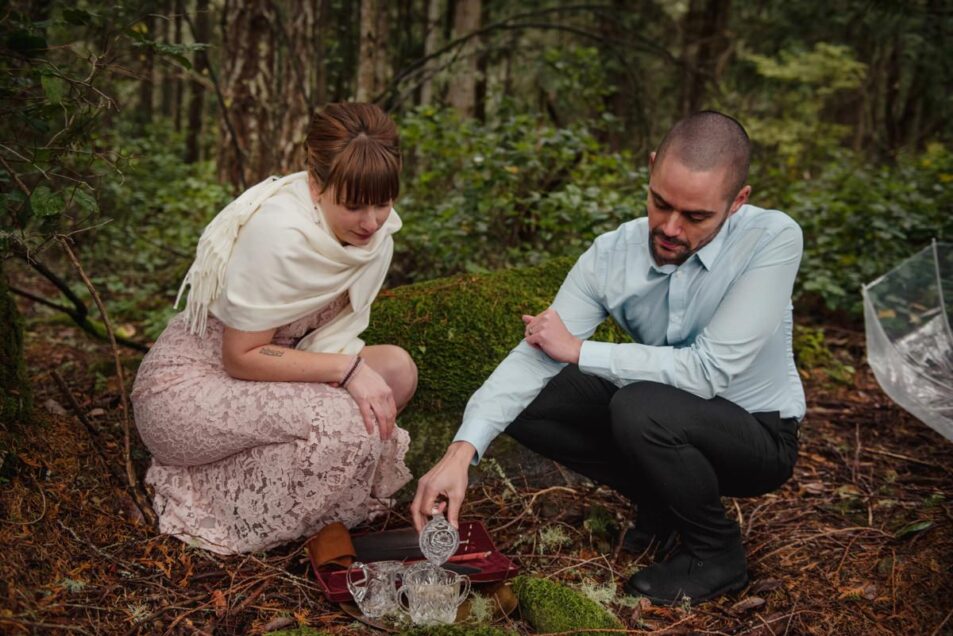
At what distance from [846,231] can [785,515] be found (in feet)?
11.2

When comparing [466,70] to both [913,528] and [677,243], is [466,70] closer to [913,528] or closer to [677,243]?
[677,243]

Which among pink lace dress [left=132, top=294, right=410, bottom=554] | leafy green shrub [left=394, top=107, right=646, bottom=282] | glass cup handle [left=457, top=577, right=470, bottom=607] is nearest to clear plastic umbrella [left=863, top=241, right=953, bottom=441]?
leafy green shrub [left=394, top=107, right=646, bottom=282]

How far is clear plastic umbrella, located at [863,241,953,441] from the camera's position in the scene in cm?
325

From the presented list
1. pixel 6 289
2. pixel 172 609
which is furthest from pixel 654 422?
pixel 6 289

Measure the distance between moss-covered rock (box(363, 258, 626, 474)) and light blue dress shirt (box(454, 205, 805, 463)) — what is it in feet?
2.29

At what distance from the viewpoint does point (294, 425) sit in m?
2.60

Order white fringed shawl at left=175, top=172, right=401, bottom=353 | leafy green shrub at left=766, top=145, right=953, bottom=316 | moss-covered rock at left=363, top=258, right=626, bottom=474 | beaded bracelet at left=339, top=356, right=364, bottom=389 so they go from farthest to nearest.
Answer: leafy green shrub at left=766, top=145, right=953, bottom=316
moss-covered rock at left=363, top=258, right=626, bottom=474
beaded bracelet at left=339, top=356, right=364, bottom=389
white fringed shawl at left=175, top=172, right=401, bottom=353

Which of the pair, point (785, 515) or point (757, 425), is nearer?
point (757, 425)

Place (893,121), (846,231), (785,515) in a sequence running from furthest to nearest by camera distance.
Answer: (893,121) < (846,231) < (785,515)

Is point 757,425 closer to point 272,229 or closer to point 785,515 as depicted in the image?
point 785,515

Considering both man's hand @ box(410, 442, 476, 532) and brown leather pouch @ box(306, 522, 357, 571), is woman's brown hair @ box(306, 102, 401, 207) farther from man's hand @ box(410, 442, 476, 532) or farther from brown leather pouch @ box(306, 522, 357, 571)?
brown leather pouch @ box(306, 522, 357, 571)

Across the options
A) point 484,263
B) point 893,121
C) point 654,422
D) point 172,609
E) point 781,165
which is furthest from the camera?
point 893,121

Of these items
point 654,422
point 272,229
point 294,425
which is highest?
point 272,229

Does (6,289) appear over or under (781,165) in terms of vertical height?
over
